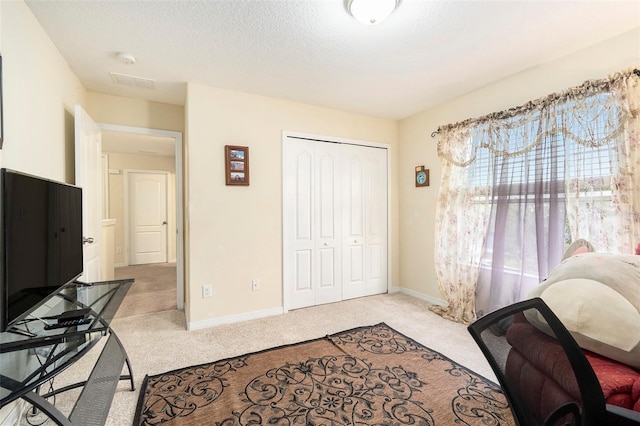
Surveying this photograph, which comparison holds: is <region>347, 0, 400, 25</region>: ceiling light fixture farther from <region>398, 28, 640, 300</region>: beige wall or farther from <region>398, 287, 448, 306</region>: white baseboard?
<region>398, 287, 448, 306</region>: white baseboard

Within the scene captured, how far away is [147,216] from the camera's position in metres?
6.65

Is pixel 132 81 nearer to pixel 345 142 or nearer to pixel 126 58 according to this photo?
pixel 126 58

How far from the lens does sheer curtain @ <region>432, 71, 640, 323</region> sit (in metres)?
2.06

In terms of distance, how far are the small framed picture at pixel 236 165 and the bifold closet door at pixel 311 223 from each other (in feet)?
1.49

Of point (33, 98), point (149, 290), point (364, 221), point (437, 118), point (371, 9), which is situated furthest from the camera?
point (149, 290)

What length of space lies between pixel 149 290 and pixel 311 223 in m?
2.73

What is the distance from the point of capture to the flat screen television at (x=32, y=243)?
1196 millimetres

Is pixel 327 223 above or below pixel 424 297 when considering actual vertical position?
above

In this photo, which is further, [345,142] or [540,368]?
[345,142]

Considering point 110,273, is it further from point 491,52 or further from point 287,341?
point 491,52

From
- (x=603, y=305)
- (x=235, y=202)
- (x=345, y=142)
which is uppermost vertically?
(x=345, y=142)

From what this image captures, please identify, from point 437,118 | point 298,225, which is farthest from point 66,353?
point 437,118

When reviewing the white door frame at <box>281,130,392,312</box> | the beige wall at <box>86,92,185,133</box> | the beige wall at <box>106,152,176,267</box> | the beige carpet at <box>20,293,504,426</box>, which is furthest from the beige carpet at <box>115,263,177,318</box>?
the beige wall at <box>86,92,185,133</box>

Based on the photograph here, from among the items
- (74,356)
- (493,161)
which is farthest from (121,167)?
(493,161)
